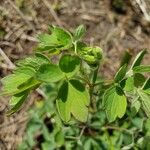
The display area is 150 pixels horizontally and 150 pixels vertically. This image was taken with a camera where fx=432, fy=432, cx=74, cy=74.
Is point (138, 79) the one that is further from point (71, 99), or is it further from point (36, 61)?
point (36, 61)

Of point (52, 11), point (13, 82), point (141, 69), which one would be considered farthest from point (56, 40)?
point (52, 11)

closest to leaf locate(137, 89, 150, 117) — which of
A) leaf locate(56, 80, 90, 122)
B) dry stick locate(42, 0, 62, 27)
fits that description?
leaf locate(56, 80, 90, 122)

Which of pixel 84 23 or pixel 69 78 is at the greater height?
pixel 69 78

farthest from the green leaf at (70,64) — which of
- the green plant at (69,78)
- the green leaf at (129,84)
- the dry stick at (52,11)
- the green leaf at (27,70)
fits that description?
the dry stick at (52,11)

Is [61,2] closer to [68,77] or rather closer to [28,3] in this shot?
[28,3]

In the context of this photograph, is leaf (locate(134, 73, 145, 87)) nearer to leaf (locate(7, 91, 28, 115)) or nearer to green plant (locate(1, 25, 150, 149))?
green plant (locate(1, 25, 150, 149))
